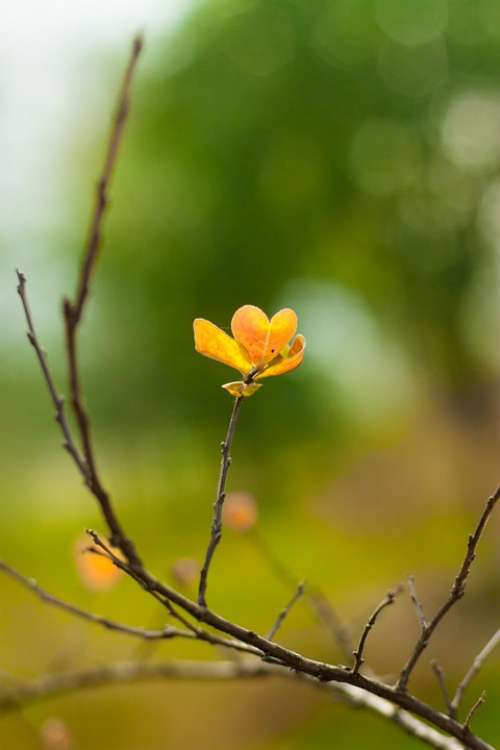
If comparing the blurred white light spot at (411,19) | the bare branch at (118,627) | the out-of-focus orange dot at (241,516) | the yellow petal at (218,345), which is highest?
the blurred white light spot at (411,19)

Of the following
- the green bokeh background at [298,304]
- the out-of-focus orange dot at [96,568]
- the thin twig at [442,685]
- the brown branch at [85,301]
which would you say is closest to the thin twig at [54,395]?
the brown branch at [85,301]

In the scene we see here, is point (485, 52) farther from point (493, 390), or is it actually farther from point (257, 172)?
point (493, 390)

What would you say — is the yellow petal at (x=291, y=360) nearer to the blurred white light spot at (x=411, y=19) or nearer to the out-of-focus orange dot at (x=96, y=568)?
the out-of-focus orange dot at (x=96, y=568)

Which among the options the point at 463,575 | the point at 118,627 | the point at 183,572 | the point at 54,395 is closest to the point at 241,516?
the point at 183,572

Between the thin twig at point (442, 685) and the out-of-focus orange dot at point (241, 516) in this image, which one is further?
the out-of-focus orange dot at point (241, 516)

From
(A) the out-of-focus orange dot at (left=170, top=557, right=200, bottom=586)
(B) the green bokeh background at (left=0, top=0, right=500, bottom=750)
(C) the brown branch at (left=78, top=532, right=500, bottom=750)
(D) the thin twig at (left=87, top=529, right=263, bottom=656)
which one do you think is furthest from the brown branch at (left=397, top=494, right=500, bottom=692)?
(B) the green bokeh background at (left=0, top=0, right=500, bottom=750)

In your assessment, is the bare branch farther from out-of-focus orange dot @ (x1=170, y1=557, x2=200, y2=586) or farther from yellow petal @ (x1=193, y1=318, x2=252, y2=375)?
out-of-focus orange dot @ (x1=170, y1=557, x2=200, y2=586)

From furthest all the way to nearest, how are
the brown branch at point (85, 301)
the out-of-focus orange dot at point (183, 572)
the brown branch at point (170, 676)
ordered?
the out-of-focus orange dot at point (183, 572), the brown branch at point (170, 676), the brown branch at point (85, 301)
